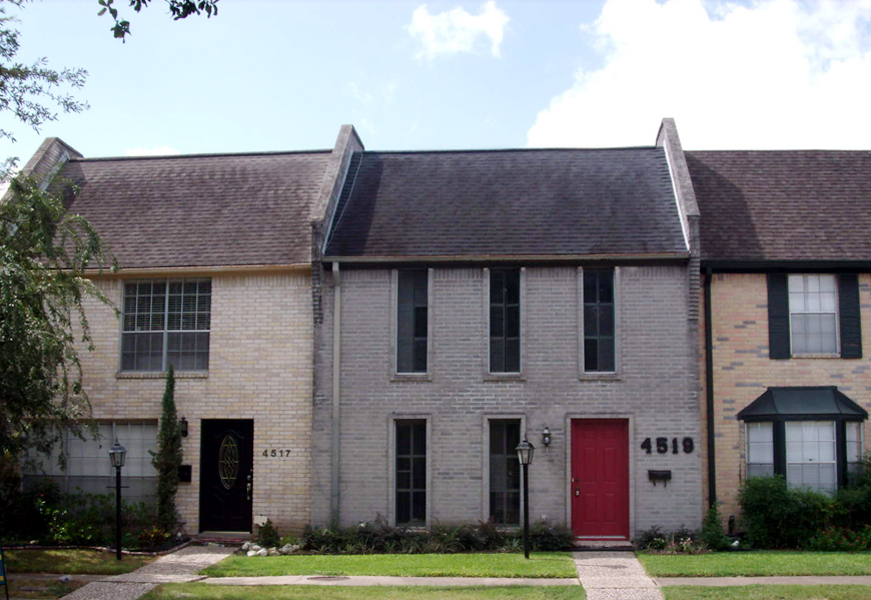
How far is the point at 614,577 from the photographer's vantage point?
43.5ft

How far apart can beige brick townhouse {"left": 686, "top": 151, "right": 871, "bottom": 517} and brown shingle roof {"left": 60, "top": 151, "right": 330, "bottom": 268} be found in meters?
8.05

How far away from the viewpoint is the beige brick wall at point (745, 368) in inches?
640

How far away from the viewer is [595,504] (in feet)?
52.7

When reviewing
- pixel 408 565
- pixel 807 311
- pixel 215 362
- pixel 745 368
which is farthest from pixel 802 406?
pixel 215 362

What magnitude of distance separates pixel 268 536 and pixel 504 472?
452 centimetres

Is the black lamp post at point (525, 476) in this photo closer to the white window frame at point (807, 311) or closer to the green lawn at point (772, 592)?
the green lawn at point (772, 592)

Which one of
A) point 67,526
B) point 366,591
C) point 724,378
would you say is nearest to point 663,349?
point 724,378

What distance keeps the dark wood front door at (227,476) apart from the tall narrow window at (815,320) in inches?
416

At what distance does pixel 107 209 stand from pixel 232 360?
4.97 metres

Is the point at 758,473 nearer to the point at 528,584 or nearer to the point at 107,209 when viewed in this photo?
the point at 528,584

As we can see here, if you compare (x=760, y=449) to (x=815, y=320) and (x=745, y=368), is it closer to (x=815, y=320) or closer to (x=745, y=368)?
(x=745, y=368)

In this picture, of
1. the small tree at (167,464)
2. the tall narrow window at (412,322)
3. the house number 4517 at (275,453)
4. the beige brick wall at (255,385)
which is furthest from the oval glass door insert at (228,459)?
the tall narrow window at (412,322)

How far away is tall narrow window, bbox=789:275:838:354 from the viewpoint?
16.5 metres

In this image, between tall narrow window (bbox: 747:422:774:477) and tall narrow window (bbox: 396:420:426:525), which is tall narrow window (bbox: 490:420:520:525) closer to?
tall narrow window (bbox: 396:420:426:525)
